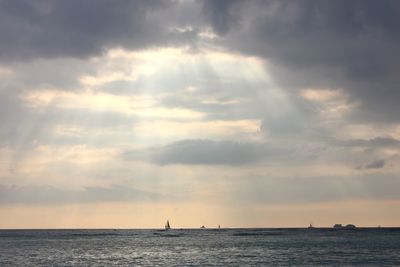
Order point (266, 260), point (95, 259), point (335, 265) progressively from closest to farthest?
point (335, 265)
point (266, 260)
point (95, 259)

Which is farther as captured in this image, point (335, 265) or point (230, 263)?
point (230, 263)

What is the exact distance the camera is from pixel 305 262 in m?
93.8

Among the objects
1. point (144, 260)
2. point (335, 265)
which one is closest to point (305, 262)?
point (335, 265)

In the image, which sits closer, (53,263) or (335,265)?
(335,265)

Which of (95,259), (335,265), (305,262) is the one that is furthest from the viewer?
(95,259)

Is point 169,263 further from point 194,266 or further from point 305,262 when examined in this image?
point 305,262

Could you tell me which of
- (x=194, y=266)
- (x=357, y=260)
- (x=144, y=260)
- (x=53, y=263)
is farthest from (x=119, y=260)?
(x=357, y=260)

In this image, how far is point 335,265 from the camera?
87812 mm

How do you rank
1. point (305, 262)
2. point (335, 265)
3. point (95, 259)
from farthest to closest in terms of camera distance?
point (95, 259) < point (305, 262) < point (335, 265)

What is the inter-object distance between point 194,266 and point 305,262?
17406mm

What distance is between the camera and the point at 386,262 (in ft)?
302

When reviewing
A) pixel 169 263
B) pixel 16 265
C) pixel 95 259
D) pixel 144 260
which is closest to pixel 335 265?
pixel 169 263

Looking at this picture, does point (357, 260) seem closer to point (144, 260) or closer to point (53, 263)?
point (144, 260)

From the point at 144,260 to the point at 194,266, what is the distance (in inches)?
653
